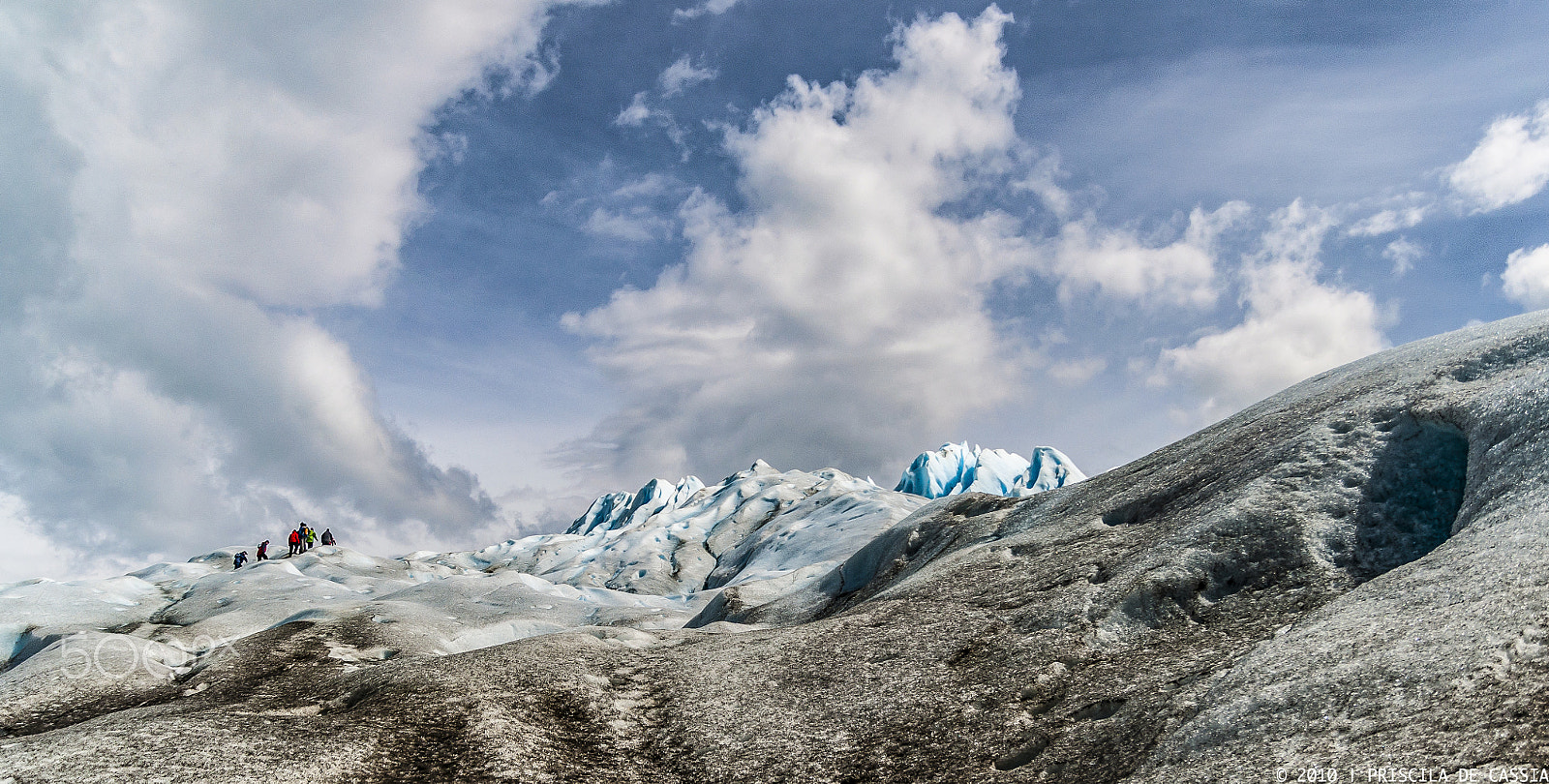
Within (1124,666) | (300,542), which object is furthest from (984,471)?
(1124,666)

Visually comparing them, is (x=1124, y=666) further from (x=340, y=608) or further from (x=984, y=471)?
(x=984, y=471)

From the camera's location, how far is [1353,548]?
54.7 ft

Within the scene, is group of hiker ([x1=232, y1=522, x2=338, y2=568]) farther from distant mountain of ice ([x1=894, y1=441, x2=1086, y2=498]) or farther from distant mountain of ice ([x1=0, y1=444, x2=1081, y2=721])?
distant mountain of ice ([x1=894, y1=441, x2=1086, y2=498])

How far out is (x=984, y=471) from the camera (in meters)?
171

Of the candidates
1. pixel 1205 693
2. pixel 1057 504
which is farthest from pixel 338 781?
pixel 1057 504

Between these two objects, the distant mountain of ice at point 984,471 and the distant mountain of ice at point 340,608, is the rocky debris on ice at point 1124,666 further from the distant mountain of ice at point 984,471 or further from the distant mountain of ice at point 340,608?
the distant mountain of ice at point 984,471

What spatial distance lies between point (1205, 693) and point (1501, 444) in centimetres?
949

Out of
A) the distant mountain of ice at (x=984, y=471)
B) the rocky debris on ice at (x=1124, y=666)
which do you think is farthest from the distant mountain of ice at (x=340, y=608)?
the distant mountain of ice at (x=984, y=471)

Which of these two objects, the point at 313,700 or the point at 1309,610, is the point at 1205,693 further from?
the point at 313,700

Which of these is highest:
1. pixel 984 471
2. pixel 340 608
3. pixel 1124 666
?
pixel 984 471

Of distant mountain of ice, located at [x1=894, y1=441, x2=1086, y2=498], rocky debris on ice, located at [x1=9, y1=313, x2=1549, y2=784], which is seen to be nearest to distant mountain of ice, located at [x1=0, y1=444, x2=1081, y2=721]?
A: rocky debris on ice, located at [x1=9, y1=313, x2=1549, y2=784]

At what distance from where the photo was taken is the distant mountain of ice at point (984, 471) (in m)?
164

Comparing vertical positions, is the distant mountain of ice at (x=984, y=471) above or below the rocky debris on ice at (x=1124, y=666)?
above

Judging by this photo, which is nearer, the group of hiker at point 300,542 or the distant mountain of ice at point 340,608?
the distant mountain of ice at point 340,608
